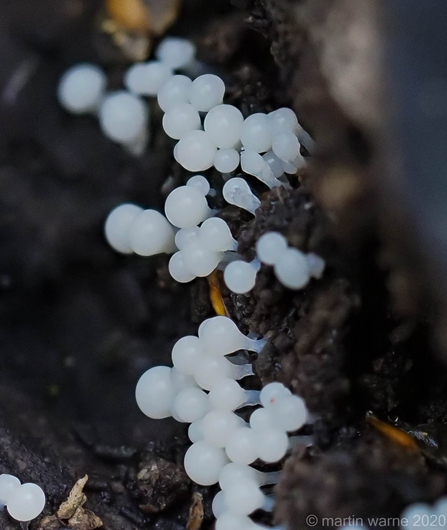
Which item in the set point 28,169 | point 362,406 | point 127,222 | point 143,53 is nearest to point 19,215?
point 28,169

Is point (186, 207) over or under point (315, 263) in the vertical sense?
under

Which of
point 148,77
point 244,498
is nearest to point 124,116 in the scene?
point 148,77

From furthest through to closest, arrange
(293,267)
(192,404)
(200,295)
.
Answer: (200,295), (192,404), (293,267)

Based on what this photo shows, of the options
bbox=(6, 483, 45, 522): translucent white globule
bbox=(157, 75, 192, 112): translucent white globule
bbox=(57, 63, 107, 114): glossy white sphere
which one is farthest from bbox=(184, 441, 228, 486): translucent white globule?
bbox=(57, 63, 107, 114): glossy white sphere

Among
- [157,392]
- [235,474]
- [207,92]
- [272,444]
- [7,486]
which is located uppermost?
[207,92]

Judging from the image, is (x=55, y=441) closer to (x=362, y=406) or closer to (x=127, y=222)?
(x=127, y=222)

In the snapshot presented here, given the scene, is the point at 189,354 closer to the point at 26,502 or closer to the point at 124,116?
the point at 26,502

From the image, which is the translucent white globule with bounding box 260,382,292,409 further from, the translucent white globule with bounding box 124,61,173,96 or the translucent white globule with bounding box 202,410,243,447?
the translucent white globule with bounding box 124,61,173,96
